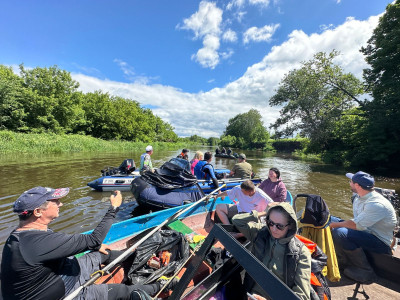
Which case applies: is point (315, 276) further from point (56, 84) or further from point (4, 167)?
point (56, 84)

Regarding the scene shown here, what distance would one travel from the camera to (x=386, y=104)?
15.3m

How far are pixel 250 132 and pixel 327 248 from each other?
65.2m

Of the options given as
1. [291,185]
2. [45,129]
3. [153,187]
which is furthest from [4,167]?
[45,129]

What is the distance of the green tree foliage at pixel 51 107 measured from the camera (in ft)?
75.4

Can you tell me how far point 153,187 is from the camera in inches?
218

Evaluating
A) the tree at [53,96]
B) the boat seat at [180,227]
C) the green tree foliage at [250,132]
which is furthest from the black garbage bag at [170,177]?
the green tree foliage at [250,132]

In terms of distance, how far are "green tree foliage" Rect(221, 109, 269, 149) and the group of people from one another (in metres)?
57.4

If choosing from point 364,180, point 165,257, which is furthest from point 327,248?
point 165,257

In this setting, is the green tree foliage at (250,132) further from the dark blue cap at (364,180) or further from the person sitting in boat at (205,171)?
the dark blue cap at (364,180)

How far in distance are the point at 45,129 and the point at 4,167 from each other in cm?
1950

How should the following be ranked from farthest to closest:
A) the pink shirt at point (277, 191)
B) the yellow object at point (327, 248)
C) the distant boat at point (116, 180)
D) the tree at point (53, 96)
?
the tree at point (53, 96)
the distant boat at point (116, 180)
the pink shirt at point (277, 191)
the yellow object at point (327, 248)

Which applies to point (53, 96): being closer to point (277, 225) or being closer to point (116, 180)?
point (116, 180)

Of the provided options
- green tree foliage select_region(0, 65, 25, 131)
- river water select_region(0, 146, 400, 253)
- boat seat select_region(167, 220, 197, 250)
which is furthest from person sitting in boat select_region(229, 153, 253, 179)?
green tree foliage select_region(0, 65, 25, 131)

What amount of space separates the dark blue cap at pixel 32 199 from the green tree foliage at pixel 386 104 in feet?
71.8
